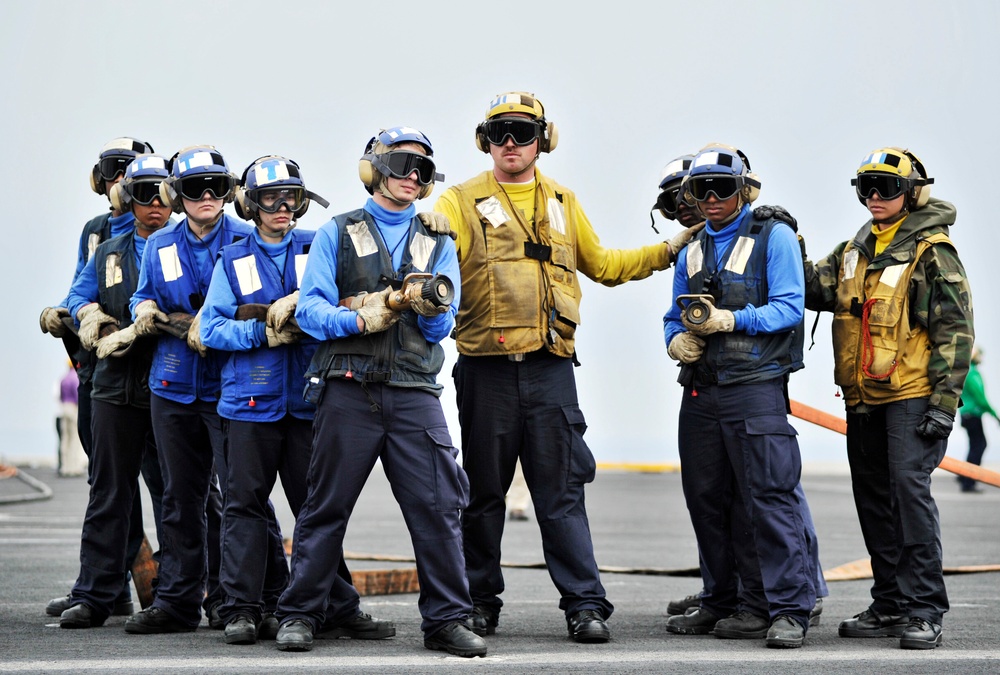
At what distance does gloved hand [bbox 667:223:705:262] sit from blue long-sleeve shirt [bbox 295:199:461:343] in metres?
1.52

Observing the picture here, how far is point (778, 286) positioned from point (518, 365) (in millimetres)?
1387

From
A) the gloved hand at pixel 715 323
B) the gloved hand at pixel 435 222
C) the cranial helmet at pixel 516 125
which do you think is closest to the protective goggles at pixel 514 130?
the cranial helmet at pixel 516 125

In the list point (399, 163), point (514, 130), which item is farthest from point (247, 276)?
point (514, 130)

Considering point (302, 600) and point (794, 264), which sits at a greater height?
point (794, 264)

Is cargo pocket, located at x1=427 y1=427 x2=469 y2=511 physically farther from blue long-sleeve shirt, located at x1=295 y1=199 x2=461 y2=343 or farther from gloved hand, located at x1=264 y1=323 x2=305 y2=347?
gloved hand, located at x1=264 y1=323 x2=305 y2=347

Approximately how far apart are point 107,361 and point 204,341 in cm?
90

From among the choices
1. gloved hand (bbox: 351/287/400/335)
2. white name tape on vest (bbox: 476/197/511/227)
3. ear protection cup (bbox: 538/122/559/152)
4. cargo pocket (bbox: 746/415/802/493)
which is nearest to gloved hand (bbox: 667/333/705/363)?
cargo pocket (bbox: 746/415/802/493)

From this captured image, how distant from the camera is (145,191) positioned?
7723mm

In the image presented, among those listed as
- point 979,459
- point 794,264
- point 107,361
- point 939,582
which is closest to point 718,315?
point 794,264

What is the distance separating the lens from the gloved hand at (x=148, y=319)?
711 centimetres

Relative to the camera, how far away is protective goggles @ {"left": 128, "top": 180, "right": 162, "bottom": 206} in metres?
7.71

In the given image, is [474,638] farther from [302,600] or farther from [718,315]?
[718,315]

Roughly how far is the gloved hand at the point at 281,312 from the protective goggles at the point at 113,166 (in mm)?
2164

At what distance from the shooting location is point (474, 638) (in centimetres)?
630
